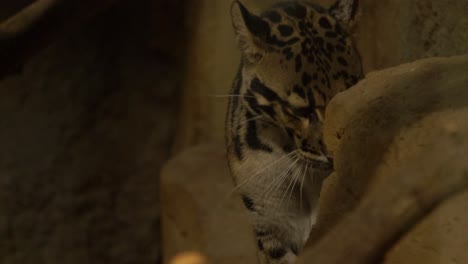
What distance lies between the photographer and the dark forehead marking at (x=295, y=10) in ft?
9.27

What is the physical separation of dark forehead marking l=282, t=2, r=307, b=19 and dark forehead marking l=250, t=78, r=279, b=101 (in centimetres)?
24

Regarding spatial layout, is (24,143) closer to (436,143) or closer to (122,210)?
(122,210)

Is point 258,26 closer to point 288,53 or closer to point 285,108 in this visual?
point 288,53

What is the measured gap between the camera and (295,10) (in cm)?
287

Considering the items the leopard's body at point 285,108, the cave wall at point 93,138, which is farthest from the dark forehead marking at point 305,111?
the cave wall at point 93,138

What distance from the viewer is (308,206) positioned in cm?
285

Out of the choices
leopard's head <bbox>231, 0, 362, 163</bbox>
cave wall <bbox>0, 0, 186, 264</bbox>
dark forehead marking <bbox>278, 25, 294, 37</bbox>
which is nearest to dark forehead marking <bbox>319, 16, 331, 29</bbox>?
leopard's head <bbox>231, 0, 362, 163</bbox>

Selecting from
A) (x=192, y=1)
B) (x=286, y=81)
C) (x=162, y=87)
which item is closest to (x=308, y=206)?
(x=286, y=81)

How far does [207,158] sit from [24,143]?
39.3 inches

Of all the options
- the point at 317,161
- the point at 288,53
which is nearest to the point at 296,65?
the point at 288,53

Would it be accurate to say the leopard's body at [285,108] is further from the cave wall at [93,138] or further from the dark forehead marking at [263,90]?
the cave wall at [93,138]

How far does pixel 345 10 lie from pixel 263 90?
0.41 meters

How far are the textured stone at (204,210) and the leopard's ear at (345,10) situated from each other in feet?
3.86

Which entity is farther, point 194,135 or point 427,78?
point 194,135
